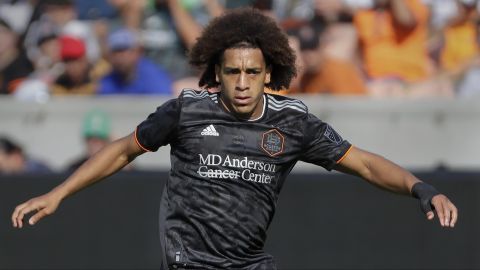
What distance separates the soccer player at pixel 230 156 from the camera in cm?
523

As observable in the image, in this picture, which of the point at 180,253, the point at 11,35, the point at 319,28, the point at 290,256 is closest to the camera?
the point at 180,253

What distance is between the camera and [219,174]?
5258mm

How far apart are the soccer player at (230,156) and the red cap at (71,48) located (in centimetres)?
504

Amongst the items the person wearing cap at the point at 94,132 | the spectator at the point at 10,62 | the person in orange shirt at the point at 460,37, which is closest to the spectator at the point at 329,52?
the person in orange shirt at the point at 460,37

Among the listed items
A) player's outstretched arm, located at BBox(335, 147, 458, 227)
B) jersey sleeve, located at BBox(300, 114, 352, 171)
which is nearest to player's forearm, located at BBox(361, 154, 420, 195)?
player's outstretched arm, located at BBox(335, 147, 458, 227)

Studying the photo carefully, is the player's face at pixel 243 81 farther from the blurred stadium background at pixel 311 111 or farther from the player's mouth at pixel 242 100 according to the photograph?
the blurred stadium background at pixel 311 111

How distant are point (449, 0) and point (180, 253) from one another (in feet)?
19.0

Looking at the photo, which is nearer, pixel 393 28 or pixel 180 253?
pixel 180 253

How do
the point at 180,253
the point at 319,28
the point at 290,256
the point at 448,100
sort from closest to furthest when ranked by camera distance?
the point at 180,253, the point at 290,256, the point at 448,100, the point at 319,28

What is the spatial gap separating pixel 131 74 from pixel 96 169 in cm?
481

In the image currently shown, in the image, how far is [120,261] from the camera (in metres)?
8.02

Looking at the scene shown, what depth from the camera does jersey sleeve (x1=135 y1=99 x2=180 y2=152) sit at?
531cm

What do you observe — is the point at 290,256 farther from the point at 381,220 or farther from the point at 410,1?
the point at 410,1

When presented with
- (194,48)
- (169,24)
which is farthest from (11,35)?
(194,48)
